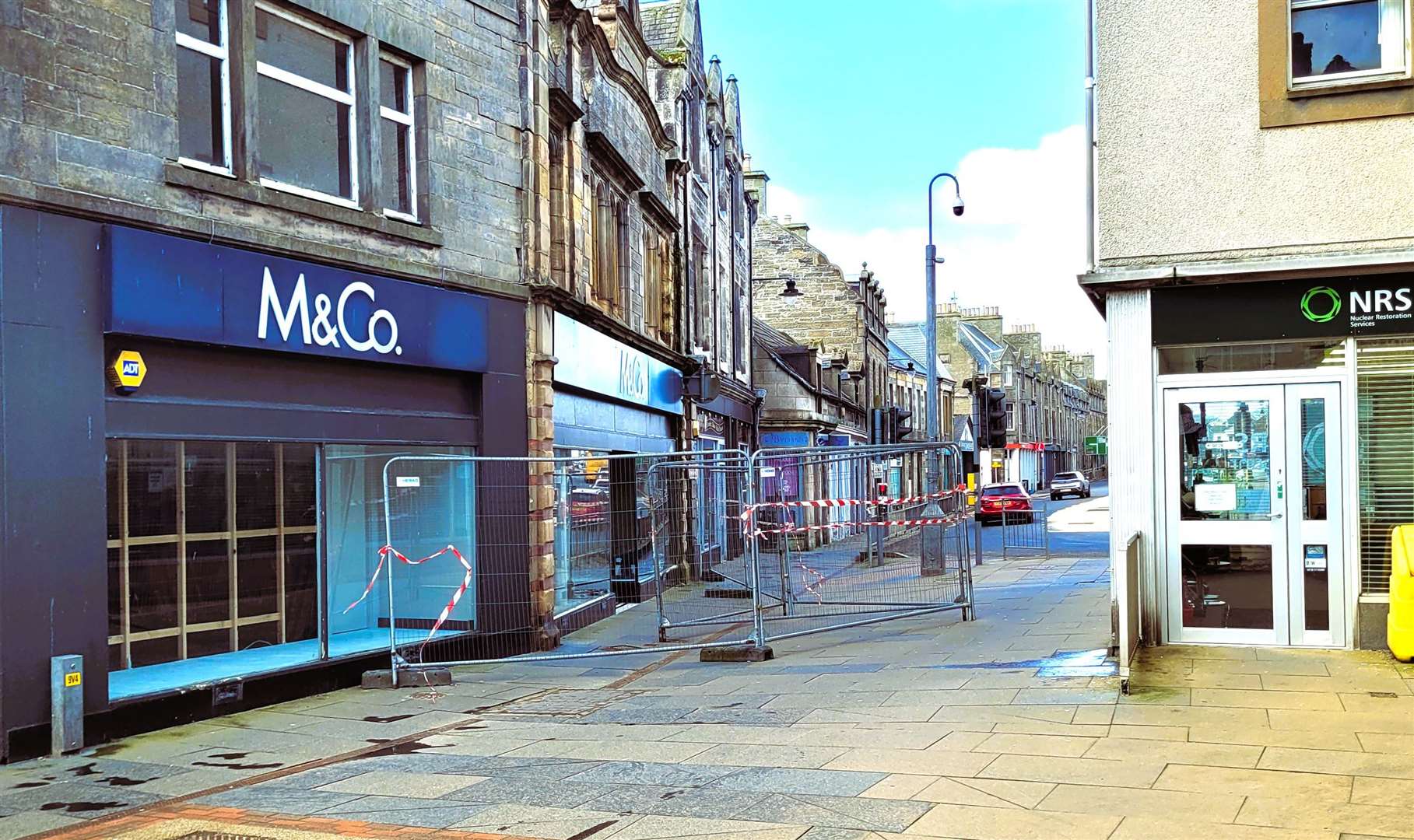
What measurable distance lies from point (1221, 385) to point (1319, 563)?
5.47ft

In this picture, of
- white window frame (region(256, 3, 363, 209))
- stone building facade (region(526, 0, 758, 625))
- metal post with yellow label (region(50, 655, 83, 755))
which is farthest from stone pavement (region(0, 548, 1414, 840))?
white window frame (region(256, 3, 363, 209))

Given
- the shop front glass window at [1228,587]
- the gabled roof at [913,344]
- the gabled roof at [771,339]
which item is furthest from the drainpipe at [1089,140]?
the gabled roof at [913,344]

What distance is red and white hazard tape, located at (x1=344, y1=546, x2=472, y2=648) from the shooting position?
11984mm

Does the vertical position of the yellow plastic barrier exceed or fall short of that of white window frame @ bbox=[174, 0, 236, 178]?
it falls short

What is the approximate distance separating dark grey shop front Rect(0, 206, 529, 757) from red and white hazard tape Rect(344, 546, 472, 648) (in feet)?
0.46

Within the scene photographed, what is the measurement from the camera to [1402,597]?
9.48 m

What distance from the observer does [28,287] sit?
877 cm

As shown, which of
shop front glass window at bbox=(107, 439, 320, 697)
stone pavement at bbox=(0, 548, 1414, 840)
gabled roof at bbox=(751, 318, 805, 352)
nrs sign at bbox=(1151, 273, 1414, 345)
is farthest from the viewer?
gabled roof at bbox=(751, 318, 805, 352)

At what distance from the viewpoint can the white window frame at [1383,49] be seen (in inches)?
398

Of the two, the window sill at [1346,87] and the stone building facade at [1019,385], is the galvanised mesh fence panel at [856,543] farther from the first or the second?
the stone building facade at [1019,385]

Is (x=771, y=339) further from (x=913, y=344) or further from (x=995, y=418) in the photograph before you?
(x=913, y=344)

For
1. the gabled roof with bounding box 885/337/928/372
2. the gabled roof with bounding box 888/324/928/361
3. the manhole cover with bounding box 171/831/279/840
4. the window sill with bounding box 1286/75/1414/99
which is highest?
the gabled roof with bounding box 888/324/928/361

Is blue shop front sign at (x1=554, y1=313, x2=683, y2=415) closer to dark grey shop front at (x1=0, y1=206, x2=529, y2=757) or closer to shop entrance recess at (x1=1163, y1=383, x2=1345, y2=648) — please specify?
dark grey shop front at (x1=0, y1=206, x2=529, y2=757)

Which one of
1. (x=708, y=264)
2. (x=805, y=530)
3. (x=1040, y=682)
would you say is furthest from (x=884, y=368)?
(x=1040, y=682)
